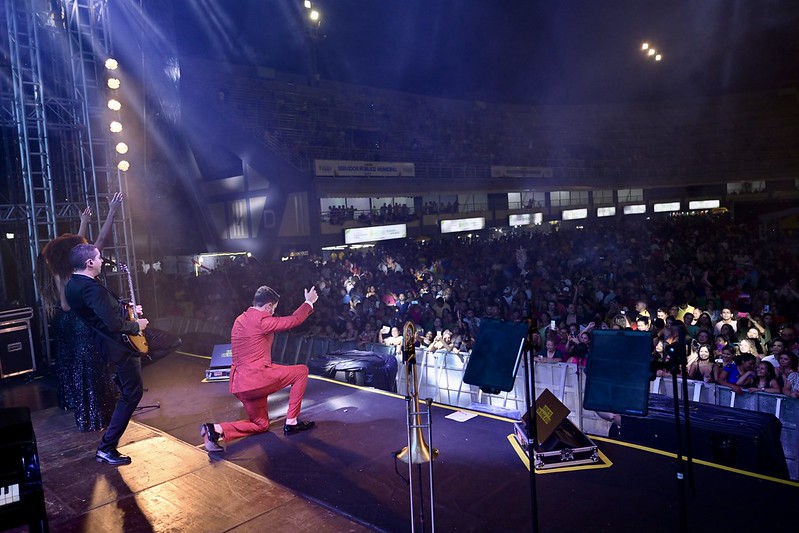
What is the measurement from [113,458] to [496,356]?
322 centimetres

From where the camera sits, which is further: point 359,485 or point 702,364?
point 702,364

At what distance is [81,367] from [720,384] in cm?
638

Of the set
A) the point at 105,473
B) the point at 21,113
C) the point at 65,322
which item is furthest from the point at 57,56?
the point at 105,473

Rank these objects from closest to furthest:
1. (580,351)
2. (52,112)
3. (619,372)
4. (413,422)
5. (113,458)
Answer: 1. (413,422)
2. (619,372)
3. (113,458)
4. (580,351)
5. (52,112)

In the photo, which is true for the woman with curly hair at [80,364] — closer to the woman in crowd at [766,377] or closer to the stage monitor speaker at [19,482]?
the stage monitor speaker at [19,482]

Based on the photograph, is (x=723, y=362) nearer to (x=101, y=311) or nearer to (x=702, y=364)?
(x=702, y=364)

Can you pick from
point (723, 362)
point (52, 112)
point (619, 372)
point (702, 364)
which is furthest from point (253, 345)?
point (52, 112)

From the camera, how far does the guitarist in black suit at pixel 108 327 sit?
14.1 ft

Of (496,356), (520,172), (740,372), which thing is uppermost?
(520,172)

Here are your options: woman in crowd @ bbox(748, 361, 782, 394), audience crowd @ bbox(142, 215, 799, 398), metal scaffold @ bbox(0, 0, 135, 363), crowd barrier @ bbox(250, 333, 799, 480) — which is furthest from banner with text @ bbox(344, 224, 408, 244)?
woman in crowd @ bbox(748, 361, 782, 394)

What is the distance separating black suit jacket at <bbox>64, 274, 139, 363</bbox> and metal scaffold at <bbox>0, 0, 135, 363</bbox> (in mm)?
3188

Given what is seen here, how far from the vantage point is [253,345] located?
4719 millimetres

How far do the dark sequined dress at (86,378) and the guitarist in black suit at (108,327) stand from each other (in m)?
0.86

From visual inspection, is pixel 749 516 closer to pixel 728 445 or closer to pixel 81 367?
pixel 728 445
